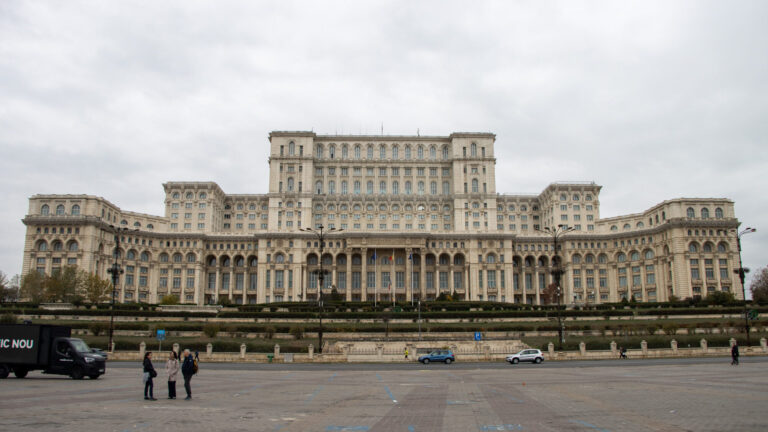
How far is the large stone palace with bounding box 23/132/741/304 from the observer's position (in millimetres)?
106250

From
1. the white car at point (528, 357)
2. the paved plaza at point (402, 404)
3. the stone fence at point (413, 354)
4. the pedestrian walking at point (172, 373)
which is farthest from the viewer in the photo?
the stone fence at point (413, 354)

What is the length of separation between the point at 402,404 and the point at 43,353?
19927 millimetres

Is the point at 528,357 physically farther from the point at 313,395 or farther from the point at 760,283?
the point at 760,283

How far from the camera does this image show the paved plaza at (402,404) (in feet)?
48.9

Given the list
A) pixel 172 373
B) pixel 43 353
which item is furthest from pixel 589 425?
pixel 43 353

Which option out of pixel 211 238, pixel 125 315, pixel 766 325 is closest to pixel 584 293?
pixel 766 325

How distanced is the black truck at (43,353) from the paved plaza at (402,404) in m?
0.73

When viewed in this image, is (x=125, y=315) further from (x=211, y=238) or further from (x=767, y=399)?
(x=767, y=399)

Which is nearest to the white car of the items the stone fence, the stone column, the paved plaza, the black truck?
the stone fence

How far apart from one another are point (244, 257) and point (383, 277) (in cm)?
3005

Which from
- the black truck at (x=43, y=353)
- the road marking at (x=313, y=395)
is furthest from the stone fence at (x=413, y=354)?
the road marking at (x=313, y=395)

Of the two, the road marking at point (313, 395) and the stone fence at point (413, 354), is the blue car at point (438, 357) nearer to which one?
the stone fence at point (413, 354)

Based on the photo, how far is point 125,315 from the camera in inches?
2854

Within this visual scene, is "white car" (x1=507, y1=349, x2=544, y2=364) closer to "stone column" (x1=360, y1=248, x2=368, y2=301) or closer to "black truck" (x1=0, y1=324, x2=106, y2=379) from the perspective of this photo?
"black truck" (x1=0, y1=324, x2=106, y2=379)
